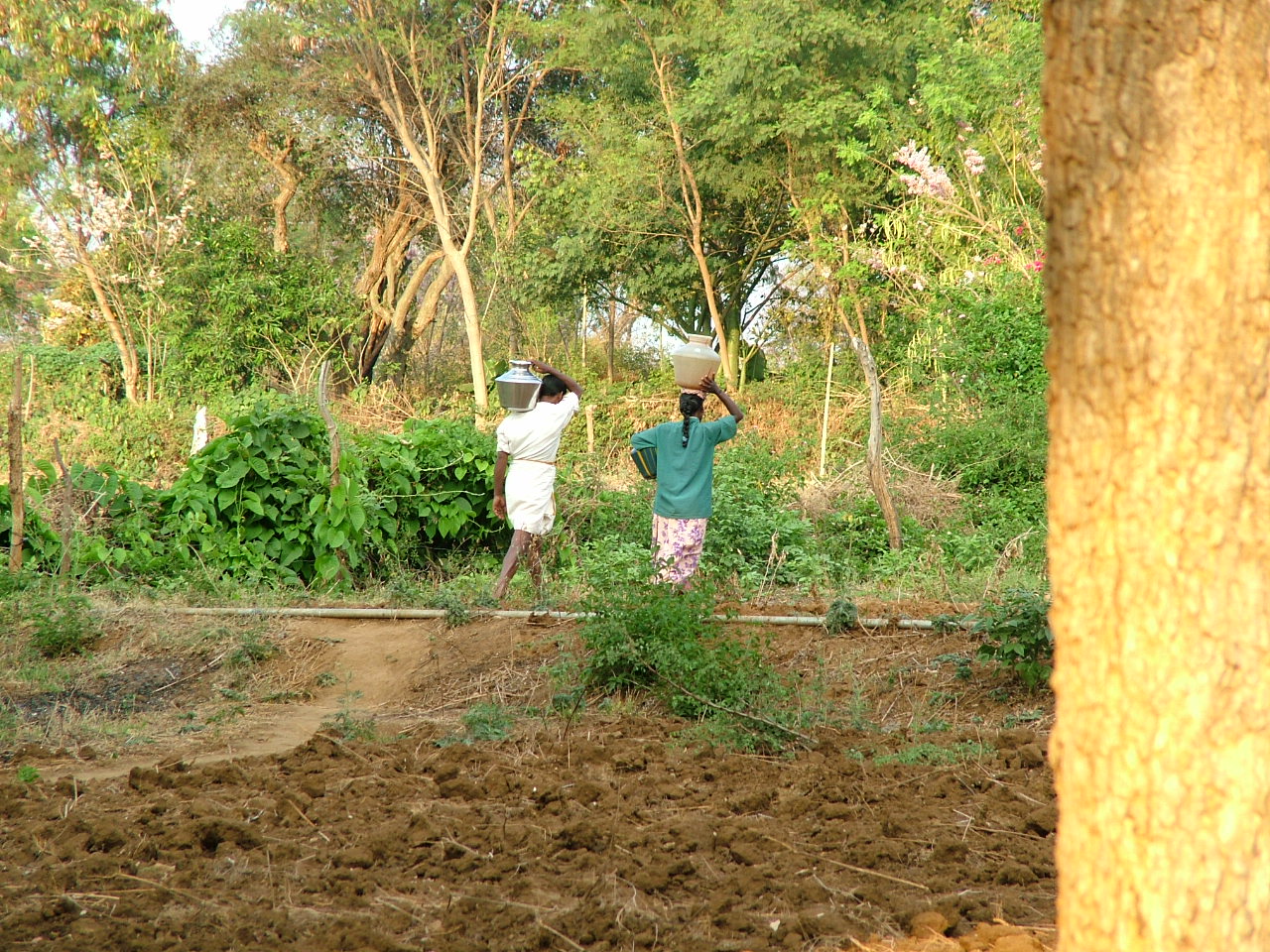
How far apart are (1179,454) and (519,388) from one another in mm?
6069

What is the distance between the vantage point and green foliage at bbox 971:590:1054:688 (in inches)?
202

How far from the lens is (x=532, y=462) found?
7738 millimetres

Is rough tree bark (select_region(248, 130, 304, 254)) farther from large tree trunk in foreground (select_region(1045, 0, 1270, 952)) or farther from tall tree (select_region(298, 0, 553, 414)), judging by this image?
large tree trunk in foreground (select_region(1045, 0, 1270, 952))

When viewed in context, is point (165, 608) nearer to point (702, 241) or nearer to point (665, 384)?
point (665, 384)

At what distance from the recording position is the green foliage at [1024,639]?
16.9 feet

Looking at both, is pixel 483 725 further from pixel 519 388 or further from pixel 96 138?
pixel 96 138

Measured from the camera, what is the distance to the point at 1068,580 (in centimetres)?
173

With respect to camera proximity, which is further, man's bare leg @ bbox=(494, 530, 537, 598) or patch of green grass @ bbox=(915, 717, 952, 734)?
man's bare leg @ bbox=(494, 530, 537, 598)

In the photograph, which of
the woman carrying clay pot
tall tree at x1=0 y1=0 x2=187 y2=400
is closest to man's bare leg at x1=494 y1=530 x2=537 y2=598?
the woman carrying clay pot

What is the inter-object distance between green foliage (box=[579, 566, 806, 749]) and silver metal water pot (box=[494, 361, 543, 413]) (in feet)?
7.48

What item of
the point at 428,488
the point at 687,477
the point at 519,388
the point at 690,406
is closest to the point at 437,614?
the point at 519,388

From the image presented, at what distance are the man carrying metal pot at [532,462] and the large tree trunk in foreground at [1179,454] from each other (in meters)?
6.05

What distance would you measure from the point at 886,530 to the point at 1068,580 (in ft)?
27.7

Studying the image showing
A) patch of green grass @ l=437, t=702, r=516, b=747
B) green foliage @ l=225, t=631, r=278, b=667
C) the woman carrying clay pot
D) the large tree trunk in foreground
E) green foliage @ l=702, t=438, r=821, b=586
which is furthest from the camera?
green foliage @ l=702, t=438, r=821, b=586
